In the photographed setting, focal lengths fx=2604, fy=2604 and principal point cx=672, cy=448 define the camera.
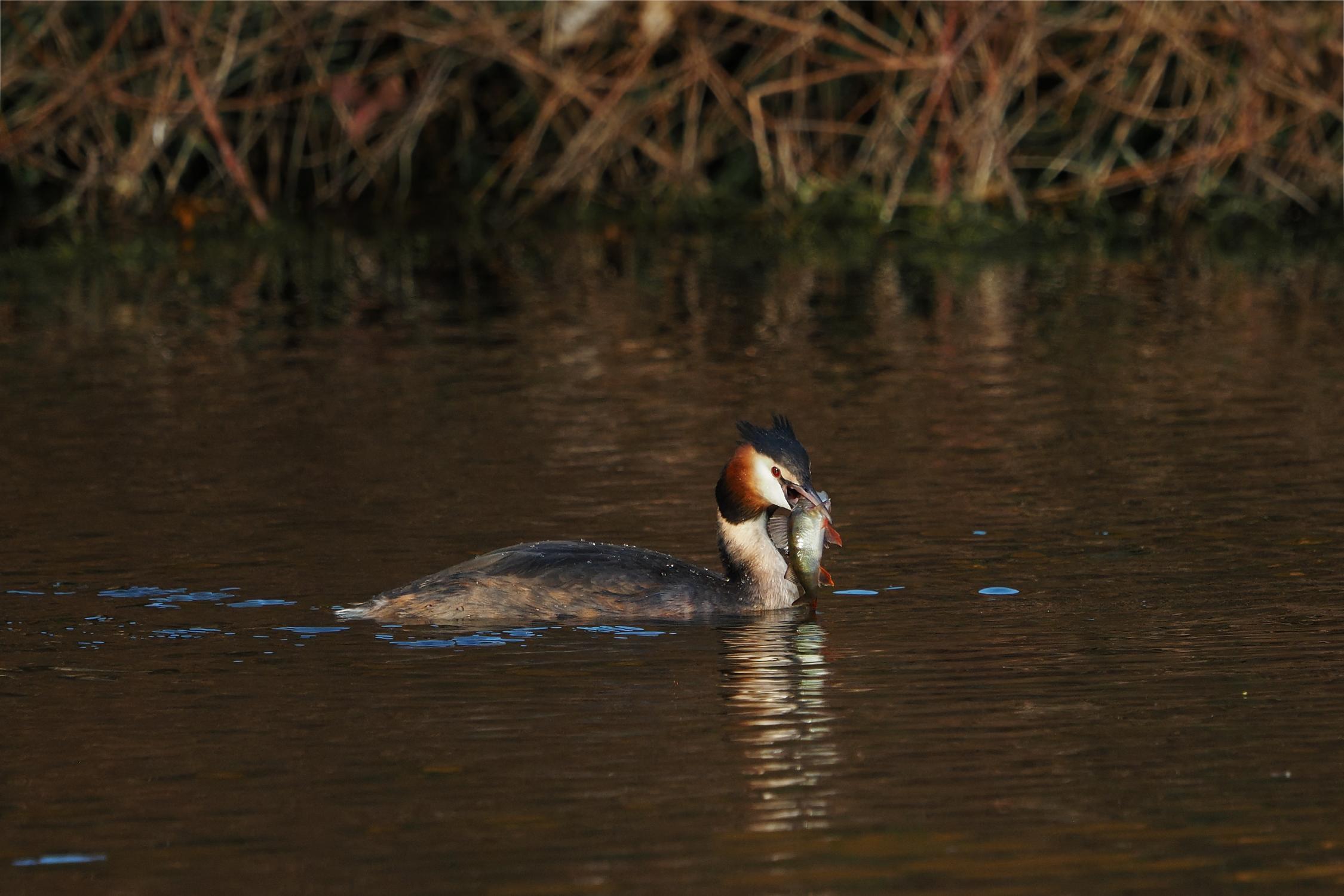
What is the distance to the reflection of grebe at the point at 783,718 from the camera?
658cm

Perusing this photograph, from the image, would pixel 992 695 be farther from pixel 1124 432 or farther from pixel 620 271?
pixel 620 271

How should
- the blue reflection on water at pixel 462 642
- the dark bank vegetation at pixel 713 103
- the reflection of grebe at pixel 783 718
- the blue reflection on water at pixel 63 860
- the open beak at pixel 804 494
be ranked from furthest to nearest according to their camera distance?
the dark bank vegetation at pixel 713 103 < the open beak at pixel 804 494 < the blue reflection on water at pixel 462 642 < the reflection of grebe at pixel 783 718 < the blue reflection on water at pixel 63 860

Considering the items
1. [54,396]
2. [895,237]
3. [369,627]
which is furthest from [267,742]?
[895,237]

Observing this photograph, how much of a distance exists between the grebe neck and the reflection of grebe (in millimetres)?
211

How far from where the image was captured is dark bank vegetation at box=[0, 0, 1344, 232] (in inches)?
851

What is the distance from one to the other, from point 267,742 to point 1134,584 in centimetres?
347

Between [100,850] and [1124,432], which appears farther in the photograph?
[1124,432]

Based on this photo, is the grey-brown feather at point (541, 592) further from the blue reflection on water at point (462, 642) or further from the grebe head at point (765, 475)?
the grebe head at point (765, 475)

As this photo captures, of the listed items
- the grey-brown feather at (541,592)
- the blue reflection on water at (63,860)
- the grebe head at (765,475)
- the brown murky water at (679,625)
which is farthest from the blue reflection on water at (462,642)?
the blue reflection on water at (63,860)

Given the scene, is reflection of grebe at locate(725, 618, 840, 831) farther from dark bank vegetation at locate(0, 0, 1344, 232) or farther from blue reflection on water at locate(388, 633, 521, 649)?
dark bank vegetation at locate(0, 0, 1344, 232)

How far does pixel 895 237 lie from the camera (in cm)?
2283

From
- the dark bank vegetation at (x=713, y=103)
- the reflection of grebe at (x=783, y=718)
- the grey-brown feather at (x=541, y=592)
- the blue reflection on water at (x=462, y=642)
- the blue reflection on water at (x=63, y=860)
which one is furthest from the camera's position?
the dark bank vegetation at (x=713, y=103)

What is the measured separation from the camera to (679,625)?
358 inches

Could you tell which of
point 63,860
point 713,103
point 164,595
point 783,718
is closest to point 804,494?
point 783,718
